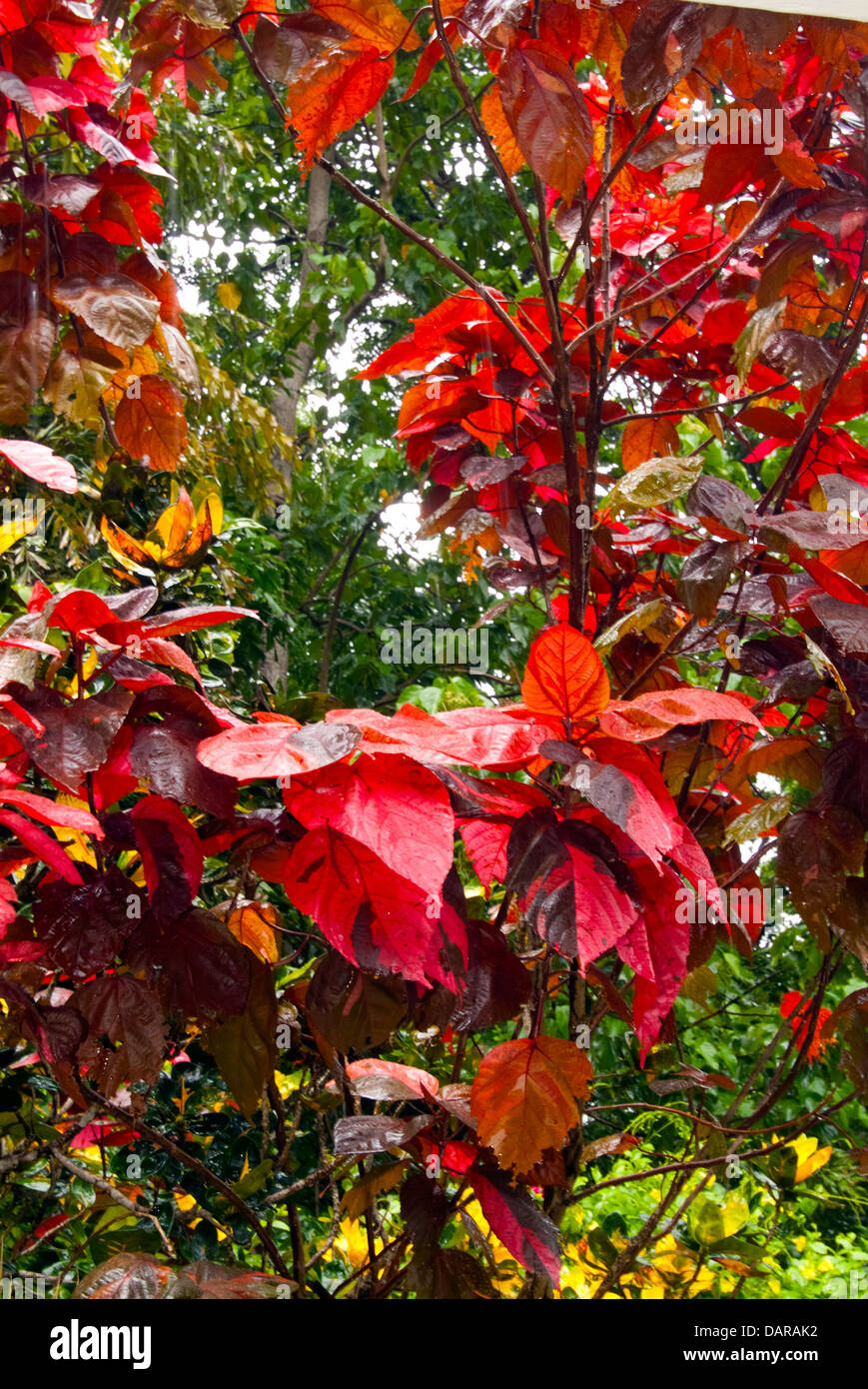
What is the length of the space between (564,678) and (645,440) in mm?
534

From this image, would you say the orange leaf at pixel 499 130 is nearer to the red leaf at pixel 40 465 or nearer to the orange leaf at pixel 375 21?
the orange leaf at pixel 375 21

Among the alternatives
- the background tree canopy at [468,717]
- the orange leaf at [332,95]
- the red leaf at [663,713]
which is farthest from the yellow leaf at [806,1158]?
the orange leaf at [332,95]

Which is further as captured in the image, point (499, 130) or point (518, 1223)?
point (499, 130)

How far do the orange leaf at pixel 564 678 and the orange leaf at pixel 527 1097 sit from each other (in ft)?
0.79

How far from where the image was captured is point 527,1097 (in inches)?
25.7

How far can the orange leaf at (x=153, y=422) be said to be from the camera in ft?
2.94

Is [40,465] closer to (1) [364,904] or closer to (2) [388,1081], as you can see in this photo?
(1) [364,904]

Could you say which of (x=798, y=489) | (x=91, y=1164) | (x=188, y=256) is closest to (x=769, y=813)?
(x=798, y=489)

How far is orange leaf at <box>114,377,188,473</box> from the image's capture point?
90 centimetres

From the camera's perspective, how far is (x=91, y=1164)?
4.27 feet

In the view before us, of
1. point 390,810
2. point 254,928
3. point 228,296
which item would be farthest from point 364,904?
point 228,296

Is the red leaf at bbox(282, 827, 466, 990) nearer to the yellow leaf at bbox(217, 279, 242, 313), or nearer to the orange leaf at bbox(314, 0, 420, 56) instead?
the orange leaf at bbox(314, 0, 420, 56)
